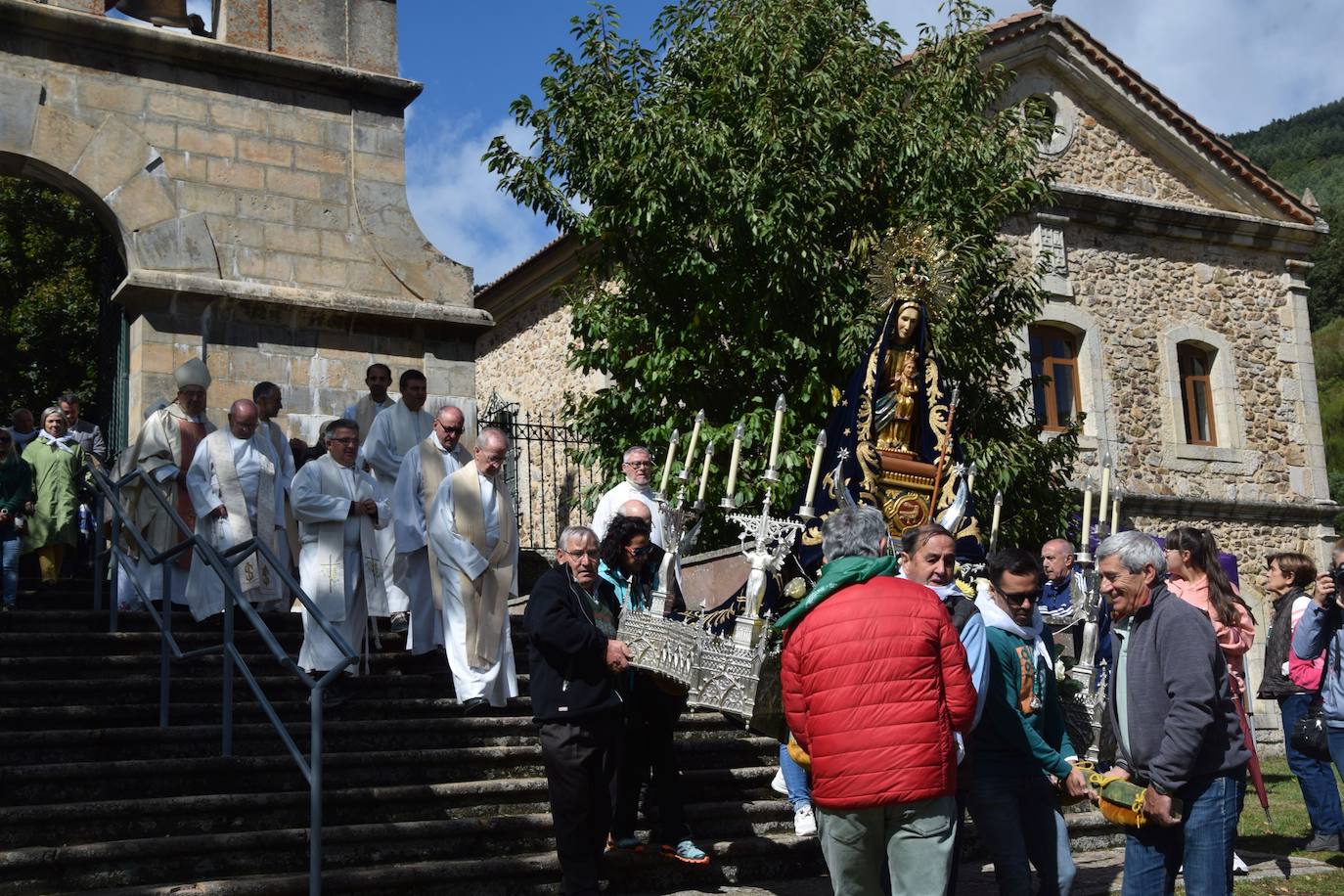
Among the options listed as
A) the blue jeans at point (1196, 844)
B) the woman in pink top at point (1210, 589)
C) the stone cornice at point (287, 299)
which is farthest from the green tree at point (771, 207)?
the blue jeans at point (1196, 844)

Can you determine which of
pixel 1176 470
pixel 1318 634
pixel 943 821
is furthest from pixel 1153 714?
pixel 1176 470

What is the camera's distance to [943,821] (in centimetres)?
471

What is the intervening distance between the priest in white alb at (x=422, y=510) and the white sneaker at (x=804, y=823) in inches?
115

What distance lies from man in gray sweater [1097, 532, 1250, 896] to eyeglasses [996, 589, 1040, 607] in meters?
0.49

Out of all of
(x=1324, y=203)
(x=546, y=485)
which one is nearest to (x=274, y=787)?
(x=546, y=485)

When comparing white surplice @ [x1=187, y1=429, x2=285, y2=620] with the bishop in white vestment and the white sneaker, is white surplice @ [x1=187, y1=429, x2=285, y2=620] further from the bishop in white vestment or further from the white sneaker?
the white sneaker

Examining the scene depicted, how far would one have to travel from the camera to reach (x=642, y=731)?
7.45m

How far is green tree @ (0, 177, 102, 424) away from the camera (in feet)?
77.4

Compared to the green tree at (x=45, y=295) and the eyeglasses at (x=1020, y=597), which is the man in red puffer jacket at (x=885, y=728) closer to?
the eyeglasses at (x=1020, y=597)

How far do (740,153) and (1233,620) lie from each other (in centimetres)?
606

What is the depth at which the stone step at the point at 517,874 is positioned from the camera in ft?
20.3

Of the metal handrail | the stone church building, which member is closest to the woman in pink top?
the metal handrail

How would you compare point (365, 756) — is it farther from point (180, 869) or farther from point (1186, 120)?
point (1186, 120)

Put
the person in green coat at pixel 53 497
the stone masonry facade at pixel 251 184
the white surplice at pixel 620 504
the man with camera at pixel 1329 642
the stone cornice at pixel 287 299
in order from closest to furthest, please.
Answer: the man with camera at pixel 1329 642 < the white surplice at pixel 620 504 < the person in green coat at pixel 53 497 < the stone cornice at pixel 287 299 < the stone masonry facade at pixel 251 184
